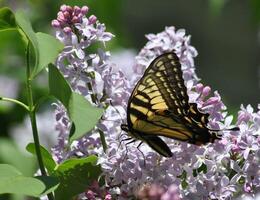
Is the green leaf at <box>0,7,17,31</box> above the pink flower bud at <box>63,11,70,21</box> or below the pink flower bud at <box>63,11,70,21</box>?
above

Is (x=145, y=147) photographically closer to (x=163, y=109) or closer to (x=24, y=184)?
(x=163, y=109)

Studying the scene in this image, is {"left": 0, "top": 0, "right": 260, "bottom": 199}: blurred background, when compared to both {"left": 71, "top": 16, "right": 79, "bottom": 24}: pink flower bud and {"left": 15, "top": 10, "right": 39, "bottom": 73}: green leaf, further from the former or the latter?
{"left": 15, "top": 10, "right": 39, "bottom": 73}: green leaf

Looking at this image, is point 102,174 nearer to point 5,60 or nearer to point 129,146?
point 129,146

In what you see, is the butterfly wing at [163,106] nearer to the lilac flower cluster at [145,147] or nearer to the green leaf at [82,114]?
the lilac flower cluster at [145,147]

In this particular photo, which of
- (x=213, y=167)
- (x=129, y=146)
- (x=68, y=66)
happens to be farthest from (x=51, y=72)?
(x=213, y=167)

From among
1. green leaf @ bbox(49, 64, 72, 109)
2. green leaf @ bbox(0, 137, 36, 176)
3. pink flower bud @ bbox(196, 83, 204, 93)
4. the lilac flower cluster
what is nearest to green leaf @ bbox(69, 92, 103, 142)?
green leaf @ bbox(49, 64, 72, 109)

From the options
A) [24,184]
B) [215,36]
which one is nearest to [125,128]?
[24,184]

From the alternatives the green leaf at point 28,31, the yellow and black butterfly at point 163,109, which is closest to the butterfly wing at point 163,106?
the yellow and black butterfly at point 163,109
